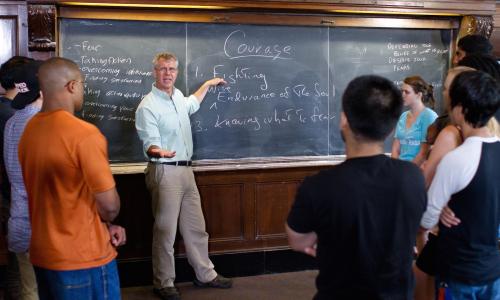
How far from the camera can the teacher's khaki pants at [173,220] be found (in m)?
3.60

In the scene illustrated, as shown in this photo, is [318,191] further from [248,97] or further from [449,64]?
[449,64]

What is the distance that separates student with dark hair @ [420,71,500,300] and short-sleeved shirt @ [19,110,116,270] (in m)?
1.16

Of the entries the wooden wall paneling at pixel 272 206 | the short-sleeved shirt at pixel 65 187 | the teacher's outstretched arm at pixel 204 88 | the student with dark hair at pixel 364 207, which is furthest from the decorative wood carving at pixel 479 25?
the short-sleeved shirt at pixel 65 187

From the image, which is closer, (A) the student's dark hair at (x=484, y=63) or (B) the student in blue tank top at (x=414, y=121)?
(A) the student's dark hair at (x=484, y=63)

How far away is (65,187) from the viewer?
6.45ft

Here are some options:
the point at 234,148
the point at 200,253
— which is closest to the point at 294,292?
the point at 200,253

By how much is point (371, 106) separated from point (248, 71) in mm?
2642

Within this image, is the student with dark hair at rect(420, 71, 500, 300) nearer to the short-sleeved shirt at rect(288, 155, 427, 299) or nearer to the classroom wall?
the short-sleeved shirt at rect(288, 155, 427, 299)

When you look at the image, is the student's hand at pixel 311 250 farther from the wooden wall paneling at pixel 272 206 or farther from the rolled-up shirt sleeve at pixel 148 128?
the wooden wall paneling at pixel 272 206

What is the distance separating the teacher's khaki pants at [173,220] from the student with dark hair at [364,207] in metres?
2.08

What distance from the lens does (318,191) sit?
5.00 ft

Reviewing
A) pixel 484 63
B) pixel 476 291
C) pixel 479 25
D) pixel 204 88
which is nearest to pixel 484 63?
pixel 484 63

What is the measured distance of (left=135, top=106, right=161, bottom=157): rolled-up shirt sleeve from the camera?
3490mm

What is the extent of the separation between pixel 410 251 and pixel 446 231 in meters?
0.44
